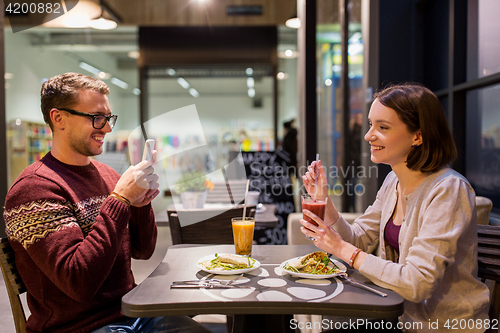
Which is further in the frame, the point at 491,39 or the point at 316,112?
the point at 316,112

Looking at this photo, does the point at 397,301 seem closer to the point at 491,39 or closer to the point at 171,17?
the point at 491,39

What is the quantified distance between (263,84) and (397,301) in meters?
7.34

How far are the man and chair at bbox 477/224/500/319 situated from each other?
3.77 feet

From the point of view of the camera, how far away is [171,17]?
7.27m

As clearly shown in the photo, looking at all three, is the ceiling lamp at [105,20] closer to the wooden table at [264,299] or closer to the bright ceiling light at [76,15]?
the bright ceiling light at [76,15]

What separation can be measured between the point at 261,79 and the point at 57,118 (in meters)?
6.89

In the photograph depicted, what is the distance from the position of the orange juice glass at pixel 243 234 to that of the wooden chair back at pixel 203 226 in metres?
0.71

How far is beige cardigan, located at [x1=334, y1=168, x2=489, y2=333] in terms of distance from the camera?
116 centimetres

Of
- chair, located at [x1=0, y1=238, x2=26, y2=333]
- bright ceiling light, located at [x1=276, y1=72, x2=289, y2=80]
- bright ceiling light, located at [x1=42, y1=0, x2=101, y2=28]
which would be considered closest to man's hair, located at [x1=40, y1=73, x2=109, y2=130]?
chair, located at [x1=0, y1=238, x2=26, y2=333]

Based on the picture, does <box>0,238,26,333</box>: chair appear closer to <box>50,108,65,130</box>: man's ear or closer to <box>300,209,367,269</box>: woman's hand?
<box>50,108,65,130</box>: man's ear

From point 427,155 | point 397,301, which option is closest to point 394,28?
point 427,155

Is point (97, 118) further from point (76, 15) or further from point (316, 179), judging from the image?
point (76, 15)

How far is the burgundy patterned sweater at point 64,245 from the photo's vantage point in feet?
3.98

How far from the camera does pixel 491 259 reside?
56.9 inches
